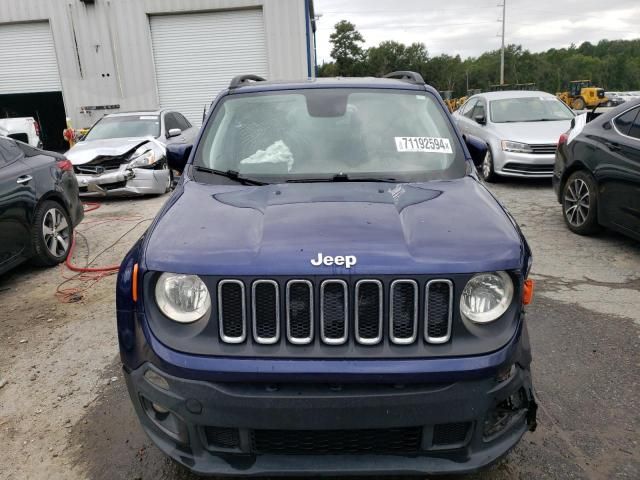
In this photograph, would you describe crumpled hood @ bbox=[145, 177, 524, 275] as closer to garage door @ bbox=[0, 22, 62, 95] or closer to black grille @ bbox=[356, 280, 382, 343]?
black grille @ bbox=[356, 280, 382, 343]

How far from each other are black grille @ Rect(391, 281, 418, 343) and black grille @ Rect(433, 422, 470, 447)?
36cm

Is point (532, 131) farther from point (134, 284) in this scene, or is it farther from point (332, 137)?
point (134, 284)

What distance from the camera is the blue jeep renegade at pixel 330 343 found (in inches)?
78.1

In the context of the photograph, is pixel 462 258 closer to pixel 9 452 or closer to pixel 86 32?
pixel 9 452

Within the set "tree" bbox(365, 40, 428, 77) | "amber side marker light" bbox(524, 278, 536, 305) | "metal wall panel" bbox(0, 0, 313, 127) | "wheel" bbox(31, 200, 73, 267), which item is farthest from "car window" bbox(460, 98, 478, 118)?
"tree" bbox(365, 40, 428, 77)

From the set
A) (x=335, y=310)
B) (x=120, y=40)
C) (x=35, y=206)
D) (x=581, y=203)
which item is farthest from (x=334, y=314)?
(x=120, y=40)

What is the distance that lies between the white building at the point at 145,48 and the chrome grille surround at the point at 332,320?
17.2 meters

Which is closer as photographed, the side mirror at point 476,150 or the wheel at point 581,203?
the side mirror at point 476,150

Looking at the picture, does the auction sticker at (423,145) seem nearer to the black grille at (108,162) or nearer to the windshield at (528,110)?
the black grille at (108,162)

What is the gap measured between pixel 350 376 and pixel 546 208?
6.95m

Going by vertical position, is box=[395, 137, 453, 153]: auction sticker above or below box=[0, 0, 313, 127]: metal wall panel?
below

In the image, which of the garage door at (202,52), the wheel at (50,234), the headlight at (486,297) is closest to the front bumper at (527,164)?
the wheel at (50,234)

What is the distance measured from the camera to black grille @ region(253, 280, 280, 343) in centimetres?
203

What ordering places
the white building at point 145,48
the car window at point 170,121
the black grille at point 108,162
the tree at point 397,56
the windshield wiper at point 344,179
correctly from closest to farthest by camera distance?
1. the windshield wiper at point 344,179
2. the black grille at point 108,162
3. the car window at point 170,121
4. the white building at point 145,48
5. the tree at point 397,56
